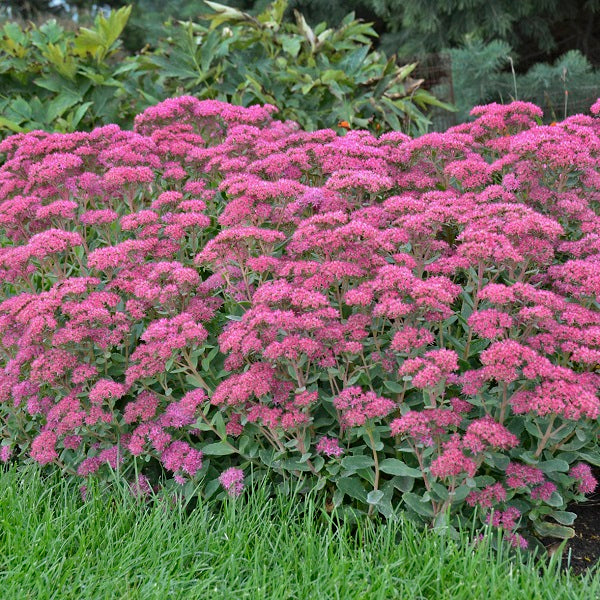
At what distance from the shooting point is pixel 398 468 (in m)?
2.44

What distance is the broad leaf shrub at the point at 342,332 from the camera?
237 cm

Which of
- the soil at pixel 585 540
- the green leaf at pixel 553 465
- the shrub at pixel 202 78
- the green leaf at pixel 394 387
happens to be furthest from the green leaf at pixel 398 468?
the shrub at pixel 202 78

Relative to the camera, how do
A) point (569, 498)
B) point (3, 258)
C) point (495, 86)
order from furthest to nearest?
point (495, 86) → point (3, 258) → point (569, 498)

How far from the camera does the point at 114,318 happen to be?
2.77 metres

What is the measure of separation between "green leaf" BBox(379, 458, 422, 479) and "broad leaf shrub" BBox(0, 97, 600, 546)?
1cm

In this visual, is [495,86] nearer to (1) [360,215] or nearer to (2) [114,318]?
(1) [360,215]

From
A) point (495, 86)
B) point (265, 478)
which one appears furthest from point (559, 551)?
point (495, 86)

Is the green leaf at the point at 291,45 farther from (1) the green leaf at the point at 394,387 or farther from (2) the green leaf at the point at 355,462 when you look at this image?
(2) the green leaf at the point at 355,462

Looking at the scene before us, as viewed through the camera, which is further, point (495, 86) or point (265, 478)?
point (495, 86)

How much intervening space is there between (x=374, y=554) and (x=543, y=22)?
9.33 meters

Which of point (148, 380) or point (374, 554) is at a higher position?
point (148, 380)

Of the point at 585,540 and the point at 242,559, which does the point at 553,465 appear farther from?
the point at 242,559

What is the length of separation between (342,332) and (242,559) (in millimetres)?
859

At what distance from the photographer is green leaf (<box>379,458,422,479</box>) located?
2.39 metres
